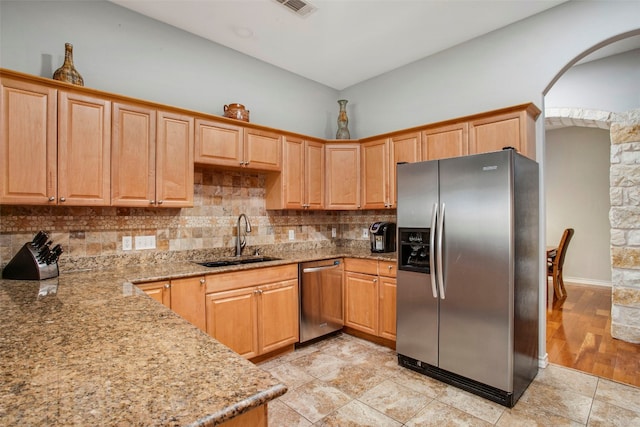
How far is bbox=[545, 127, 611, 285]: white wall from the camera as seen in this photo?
5.72 m

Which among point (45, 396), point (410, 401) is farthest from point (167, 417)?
point (410, 401)

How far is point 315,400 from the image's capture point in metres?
2.37

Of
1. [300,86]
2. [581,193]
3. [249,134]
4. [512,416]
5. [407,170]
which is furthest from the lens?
[581,193]

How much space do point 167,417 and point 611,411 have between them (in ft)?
9.23

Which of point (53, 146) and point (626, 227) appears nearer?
point (53, 146)

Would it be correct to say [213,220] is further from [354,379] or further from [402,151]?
[402,151]

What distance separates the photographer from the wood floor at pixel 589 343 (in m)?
2.76

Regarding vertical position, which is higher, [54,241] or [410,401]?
[54,241]

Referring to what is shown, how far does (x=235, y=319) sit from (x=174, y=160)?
1400 millimetres

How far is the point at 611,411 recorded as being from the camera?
2.18 meters

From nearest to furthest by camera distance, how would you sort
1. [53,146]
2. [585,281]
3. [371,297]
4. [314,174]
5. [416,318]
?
[53,146] → [416,318] → [371,297] → [314,174] → [585,281]

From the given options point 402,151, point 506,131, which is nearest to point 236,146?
point 402,151

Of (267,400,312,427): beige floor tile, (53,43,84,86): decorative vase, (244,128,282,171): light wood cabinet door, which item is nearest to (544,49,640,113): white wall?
(244,128,282,171): light wood cabinet door

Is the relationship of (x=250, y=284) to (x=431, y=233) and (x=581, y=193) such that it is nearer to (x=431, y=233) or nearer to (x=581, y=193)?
(x=431, y=233)
